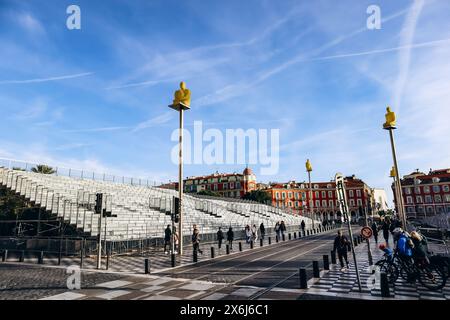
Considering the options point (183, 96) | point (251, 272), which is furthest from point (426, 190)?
point (251, 272)

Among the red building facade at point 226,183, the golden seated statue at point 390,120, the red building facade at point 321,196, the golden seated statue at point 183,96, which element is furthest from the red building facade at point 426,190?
the golden seated statue at point 183,96

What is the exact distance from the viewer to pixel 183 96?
1912 cm

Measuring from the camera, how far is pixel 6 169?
2439cm

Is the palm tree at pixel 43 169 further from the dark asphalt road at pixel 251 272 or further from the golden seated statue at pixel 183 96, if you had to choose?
the dark asphalt road at pixel 251 272

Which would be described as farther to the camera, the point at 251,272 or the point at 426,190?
the point at 426,190

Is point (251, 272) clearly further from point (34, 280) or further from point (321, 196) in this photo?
point (321, 196)

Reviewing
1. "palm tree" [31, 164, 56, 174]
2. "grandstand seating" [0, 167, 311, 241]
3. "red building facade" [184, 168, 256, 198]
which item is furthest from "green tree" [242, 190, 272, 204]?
"palm tree" [31, 164, 56, 174]

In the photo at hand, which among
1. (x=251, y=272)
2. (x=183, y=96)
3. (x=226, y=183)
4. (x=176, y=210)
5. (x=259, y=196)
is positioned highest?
(x=226, y=183)

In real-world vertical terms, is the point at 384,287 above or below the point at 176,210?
below

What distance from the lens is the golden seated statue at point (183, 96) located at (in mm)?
19062

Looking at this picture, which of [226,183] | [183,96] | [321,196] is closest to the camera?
[183,96]

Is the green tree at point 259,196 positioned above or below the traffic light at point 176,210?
above
